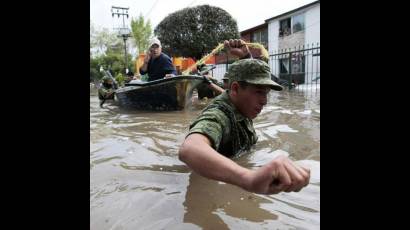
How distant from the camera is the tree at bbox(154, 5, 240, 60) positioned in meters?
18.8

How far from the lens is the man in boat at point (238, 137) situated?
3.70 ft

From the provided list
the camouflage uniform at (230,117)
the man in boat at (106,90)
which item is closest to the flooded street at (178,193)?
the camouflage uniform at (230,117)

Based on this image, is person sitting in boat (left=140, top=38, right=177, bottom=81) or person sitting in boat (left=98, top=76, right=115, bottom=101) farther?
person sitting in boat (left=98, top=76, right=115, bottom=101)

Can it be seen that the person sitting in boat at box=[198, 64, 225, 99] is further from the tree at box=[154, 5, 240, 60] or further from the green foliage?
Result: the green foliage

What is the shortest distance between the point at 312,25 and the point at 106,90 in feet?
47.3

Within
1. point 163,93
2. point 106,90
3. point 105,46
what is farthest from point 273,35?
point 105,46

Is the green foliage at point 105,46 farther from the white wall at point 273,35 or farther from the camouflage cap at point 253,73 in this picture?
the camouflage cap at point 253,73

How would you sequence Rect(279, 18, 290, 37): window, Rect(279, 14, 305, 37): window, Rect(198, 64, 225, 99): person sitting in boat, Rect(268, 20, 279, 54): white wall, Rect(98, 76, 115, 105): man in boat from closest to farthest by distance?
Rect(198, 64, 225, 99): person sitting in boat
Rect(98, 76, 115, 105): man in boat
Rect(279, 14, 305, 37): window
Rect(279, 18, 290, 37): window
Rect(268, 20, 279, 54): white wall

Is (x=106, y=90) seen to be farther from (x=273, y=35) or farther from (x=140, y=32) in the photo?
(x=140, y=32)

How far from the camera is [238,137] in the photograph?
2717 mm

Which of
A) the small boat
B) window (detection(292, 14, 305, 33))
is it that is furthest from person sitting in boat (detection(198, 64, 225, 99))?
window (detection(292, 14, 305, 33))

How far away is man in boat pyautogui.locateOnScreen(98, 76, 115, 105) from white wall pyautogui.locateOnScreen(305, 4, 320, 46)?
44.3ft
